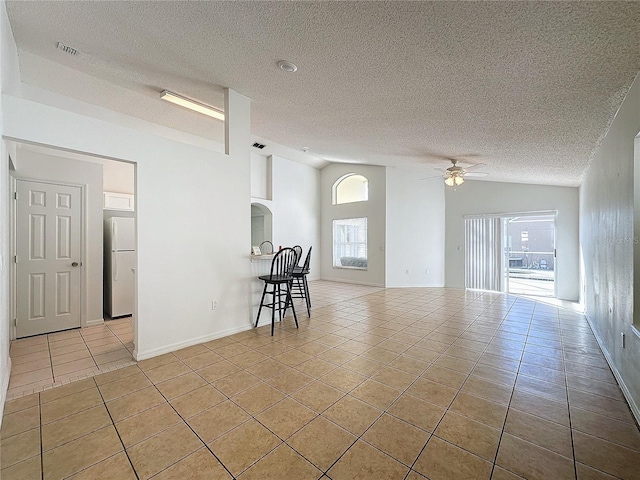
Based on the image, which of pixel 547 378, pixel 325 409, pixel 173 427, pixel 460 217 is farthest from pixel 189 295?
pixel 460 217

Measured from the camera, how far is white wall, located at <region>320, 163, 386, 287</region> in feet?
24.7

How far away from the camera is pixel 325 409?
2.01m

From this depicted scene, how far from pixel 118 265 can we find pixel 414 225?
6467mm

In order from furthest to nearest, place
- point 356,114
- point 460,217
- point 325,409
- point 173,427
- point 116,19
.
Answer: point 460,217 → point 356,114 → point 116,19 → point 325,409 → point 173,427

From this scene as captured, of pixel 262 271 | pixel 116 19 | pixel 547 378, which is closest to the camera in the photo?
pixel 116 19

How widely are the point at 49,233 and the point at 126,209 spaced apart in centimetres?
115

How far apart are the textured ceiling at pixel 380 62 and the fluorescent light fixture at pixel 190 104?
0.47ft

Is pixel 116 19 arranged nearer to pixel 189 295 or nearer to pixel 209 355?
pixel 189 295

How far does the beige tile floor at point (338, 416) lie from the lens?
151cm

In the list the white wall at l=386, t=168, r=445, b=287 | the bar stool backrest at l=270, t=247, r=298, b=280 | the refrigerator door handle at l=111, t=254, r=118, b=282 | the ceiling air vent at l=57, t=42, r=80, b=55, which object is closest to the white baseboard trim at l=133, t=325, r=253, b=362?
the bar stool backrest at l=270, t=247, r=298, b=280

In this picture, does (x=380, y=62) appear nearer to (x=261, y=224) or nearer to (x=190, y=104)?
(x=190, y=104)

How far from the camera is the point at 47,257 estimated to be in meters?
3.65

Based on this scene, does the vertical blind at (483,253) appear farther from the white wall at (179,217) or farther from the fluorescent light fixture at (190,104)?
the fluorescent light fixture at (190,104)

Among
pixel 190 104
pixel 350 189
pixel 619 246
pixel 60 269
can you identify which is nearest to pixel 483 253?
pixel 350 189
